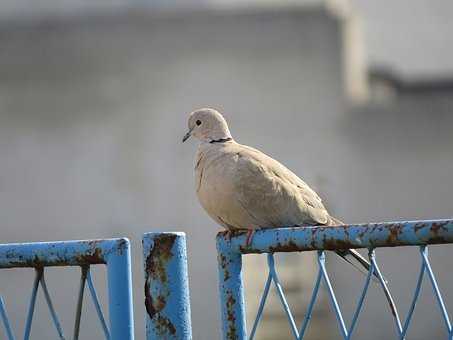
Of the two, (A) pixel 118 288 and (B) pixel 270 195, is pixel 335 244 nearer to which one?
(A) pixel 118 288

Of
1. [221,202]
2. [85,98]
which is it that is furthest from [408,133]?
[221,202]

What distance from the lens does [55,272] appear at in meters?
12.5

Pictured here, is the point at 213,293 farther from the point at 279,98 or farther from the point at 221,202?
the point at 221,202

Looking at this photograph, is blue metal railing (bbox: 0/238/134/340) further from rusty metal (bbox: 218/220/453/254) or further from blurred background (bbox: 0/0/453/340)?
blurred background (bbox: 0/0/453/340)

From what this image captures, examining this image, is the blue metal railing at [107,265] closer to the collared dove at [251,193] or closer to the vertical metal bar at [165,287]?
the vertical metal bar at [165,287]

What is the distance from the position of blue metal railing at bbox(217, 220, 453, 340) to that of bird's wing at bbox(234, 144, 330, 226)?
3.32 feet

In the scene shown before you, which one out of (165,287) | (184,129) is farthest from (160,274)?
(184,129)

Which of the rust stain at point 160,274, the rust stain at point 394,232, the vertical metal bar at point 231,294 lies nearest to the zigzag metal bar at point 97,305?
the rust stain at point 160,274

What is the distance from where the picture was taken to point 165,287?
2.61 meters

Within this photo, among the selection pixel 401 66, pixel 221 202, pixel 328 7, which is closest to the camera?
pixel 221 202

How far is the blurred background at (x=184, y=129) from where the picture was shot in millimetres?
12250

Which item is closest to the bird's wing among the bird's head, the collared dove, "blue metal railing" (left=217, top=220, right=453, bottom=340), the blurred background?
the collared dove

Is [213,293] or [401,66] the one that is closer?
[213,293]

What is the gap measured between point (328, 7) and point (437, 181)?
2.25 meters
